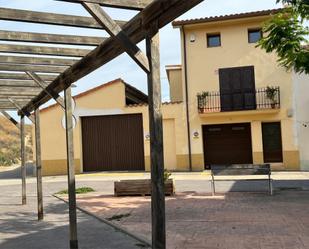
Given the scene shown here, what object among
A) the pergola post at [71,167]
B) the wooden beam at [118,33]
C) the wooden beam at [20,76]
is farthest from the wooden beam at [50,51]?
the wooden beam at [118,33]

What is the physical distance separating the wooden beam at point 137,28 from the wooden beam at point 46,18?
0.34 m

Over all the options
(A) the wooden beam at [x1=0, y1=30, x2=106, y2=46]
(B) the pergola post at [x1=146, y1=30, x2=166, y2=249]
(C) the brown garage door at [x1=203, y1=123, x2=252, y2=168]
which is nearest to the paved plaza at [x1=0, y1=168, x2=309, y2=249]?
(B) the pergola post at [x1=146, y1=30, x2=166, y2=249]

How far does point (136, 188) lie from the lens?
13477 mm

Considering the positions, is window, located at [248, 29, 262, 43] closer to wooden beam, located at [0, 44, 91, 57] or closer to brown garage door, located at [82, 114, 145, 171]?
brown garage door, located at [82, 114, 145, 171]

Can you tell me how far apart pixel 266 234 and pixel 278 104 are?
16.4m

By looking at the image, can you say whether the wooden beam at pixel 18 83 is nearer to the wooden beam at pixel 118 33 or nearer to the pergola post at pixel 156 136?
the wooden beam at pixel 118 33

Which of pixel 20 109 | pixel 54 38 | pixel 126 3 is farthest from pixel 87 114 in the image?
pixel 126 3

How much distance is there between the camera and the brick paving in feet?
23.6

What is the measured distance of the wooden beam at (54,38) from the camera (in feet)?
19.3

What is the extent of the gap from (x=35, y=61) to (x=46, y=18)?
98.4 inches

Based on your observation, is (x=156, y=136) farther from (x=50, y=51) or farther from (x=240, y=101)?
(x=240, y=101)

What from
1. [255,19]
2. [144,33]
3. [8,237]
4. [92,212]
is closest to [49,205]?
[92,212]

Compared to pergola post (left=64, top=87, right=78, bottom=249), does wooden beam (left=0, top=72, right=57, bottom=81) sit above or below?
above

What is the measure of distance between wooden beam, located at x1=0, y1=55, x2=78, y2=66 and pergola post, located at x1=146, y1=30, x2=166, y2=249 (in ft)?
9.73
